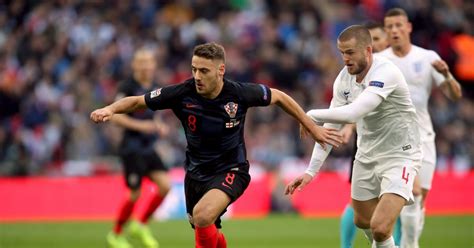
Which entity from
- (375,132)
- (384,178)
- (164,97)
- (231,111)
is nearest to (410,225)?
(384,178)

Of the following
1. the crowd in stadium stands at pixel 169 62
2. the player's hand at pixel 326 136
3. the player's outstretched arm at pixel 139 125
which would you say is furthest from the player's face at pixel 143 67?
the crowd in stadium stands at pixel 169 62

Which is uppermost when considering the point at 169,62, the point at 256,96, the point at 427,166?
the point at 256,96

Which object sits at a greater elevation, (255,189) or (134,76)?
(134,76)

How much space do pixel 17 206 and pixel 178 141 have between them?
12.5 feet

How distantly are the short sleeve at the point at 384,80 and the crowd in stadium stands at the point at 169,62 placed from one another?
424 inches

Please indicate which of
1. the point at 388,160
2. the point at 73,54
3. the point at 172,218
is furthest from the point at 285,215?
the point at 388,160

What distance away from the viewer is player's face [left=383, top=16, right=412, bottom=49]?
1059cm

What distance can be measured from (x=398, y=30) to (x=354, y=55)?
206 centimetres

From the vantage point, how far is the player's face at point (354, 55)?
8.70 meters

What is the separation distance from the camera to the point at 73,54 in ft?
69.6

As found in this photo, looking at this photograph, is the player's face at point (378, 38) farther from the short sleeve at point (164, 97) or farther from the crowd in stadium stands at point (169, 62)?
the crowd in stadium stands at point (169, 62)

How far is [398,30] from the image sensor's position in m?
10.6

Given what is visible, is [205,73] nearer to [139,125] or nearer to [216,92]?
[216,92]

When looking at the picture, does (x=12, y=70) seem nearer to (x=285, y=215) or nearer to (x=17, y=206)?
(x=17, y=206)
